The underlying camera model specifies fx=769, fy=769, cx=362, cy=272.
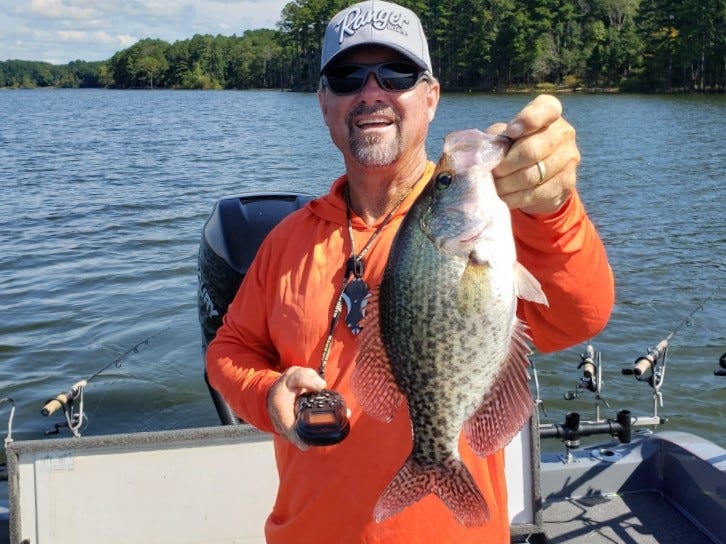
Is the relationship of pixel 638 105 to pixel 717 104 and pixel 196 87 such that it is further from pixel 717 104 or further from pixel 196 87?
pixel 196 87

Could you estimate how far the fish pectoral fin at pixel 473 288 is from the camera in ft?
6.40

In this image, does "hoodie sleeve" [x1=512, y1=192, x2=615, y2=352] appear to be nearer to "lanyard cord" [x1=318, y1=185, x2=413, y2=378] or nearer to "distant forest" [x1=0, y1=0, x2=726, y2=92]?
"lanyard cord" [x1=318, y1=185, x2=413, y2=378]

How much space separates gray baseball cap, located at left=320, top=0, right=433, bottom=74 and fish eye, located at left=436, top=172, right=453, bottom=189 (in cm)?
86

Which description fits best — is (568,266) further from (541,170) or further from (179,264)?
(179,264)

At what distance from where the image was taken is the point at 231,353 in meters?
2.73

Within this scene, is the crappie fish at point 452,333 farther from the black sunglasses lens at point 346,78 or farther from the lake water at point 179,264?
the lake water at point 179,264

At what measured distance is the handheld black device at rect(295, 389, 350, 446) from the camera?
7.14 feet

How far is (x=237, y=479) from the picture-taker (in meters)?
3.77

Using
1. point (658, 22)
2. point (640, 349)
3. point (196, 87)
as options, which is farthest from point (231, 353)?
point (196, 87)

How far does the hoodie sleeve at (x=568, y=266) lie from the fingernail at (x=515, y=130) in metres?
0.27

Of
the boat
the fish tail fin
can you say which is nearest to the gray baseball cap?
the fish tail fin

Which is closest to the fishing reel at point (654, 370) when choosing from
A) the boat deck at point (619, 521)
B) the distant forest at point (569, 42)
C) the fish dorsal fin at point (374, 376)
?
the boat deck at point (619, 521)

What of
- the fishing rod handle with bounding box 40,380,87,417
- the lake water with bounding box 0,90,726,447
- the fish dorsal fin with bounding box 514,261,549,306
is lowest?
the lake water with bounding box 0,90,726,447

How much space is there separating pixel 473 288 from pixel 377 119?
0.94 meters
